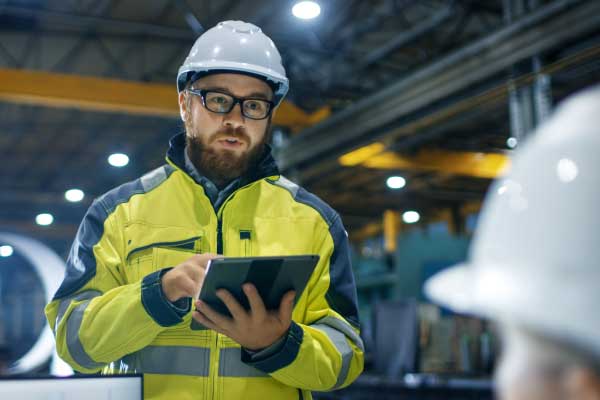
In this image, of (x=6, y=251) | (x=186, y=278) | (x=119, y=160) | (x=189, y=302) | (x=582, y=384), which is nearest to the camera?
(x=582, y=384)

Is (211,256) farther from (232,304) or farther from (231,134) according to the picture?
(231,134)

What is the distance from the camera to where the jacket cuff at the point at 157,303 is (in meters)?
1.58

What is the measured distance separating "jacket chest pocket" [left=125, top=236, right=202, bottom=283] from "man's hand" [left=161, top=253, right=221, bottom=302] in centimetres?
20

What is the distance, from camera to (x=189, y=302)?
1640mm

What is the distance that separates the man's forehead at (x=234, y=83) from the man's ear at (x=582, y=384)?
4.87ft

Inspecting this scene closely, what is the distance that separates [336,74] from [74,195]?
6.02 meters

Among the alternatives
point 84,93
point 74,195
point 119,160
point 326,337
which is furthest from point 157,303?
point 74,195

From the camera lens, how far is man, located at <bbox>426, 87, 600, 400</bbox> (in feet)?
1.69

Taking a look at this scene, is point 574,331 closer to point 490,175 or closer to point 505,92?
point 505,92

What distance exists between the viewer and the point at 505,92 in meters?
7.30

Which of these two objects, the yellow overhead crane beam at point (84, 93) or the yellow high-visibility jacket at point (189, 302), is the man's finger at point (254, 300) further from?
the yellow overhead crane beam at point (84, 93)

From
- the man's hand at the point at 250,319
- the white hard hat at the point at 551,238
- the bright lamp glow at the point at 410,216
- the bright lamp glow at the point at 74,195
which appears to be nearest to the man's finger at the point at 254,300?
the man's hand at the point at 250,319

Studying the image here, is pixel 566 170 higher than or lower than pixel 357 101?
lower

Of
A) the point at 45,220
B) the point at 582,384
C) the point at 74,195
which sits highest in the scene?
the point at 74,195
